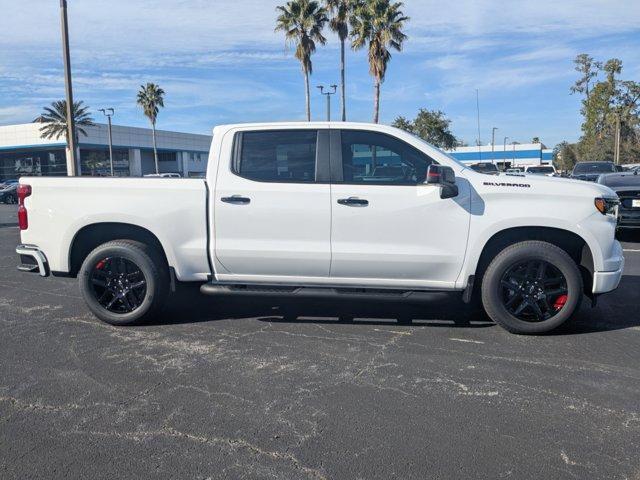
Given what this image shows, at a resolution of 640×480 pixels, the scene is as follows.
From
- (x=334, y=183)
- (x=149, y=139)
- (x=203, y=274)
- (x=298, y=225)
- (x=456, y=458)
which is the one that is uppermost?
(x=149, y=139)

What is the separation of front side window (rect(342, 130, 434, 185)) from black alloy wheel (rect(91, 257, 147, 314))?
7.47ft

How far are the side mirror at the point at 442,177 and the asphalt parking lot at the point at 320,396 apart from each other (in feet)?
3.25

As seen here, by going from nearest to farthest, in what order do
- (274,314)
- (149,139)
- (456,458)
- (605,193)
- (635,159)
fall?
(456,458) < (605,193) < (274,314) < (635,159) < (149,139)

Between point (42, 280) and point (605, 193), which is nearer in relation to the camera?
point (605, 193)

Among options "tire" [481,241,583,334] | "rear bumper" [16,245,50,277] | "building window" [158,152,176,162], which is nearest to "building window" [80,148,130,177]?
"building window" [158,152,176,162]

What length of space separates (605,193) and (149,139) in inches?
2701

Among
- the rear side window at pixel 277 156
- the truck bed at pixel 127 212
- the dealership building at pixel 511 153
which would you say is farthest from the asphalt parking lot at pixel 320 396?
the dealership building at pixel 511 153

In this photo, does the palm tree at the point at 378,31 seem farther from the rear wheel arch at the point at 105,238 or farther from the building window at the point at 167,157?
the building window at the point at 167,157

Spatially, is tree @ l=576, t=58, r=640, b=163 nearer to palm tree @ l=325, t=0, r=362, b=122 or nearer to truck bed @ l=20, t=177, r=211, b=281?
palm tree @ l=325, t=0, r=362, b=122

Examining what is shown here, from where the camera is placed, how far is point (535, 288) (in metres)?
5.06

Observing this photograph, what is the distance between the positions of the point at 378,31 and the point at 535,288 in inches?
1170

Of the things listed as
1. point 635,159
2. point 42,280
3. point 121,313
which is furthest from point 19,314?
point 635,159

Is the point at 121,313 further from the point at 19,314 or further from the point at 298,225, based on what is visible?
the point at 298,225

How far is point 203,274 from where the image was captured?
543 cm
